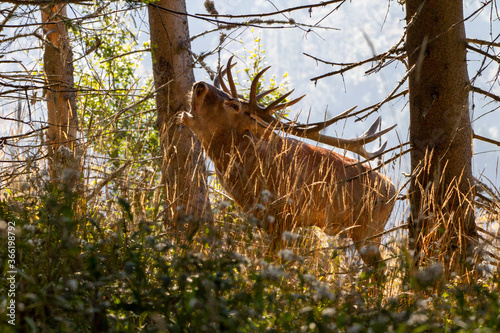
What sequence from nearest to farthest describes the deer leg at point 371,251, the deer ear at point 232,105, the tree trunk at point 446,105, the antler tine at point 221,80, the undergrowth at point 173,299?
the undergrowth at point 173,299, the deer leg at point 371,251, the tree trunk at point 446,105, the deer ear at point 232,105, the antler tine at point 221,80

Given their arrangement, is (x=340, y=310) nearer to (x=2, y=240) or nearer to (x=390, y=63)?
(x=2, y=240)

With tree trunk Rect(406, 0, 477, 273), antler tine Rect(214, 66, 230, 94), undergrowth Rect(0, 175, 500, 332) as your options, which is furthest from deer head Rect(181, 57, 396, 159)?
undergrowth Rect(0, 175, 500, 332)

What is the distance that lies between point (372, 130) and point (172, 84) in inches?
94.1

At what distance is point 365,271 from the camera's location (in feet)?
9.77

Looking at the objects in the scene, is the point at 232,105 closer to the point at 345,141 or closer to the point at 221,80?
the point at 221,80

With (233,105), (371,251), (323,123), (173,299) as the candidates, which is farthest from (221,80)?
(173,299)

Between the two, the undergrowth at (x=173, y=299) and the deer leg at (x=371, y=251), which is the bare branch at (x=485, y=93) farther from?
the undergrowth at (x=173, y=299)

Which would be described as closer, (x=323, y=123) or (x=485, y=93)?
(x=485, y=93)

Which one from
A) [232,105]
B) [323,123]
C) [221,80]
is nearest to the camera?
[323,123]

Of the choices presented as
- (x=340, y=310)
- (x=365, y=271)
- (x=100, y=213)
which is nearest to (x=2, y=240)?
(x=100, y=213)

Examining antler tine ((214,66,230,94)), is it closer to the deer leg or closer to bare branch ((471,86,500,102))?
the deer leg

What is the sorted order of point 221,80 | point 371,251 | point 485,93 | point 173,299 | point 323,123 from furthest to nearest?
point 221,80 → point 323,123 → point 485,93 → point 371,251 → point 173,299

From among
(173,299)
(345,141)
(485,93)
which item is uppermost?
(345,141)

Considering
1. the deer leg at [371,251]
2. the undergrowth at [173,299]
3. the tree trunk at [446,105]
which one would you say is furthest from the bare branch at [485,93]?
the undergrowth at [173,299]
